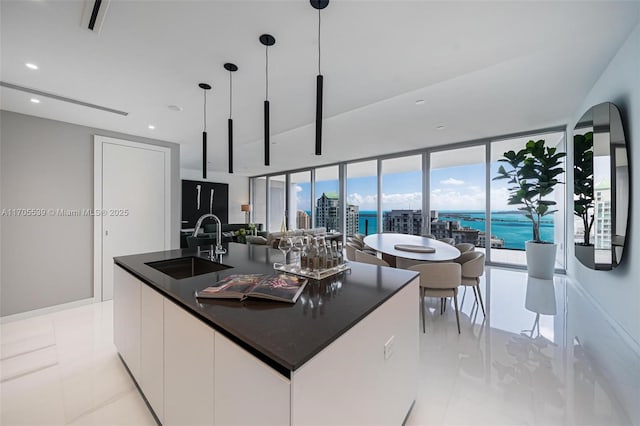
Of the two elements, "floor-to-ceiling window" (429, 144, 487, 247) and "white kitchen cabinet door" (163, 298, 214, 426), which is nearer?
"white kitchen cabinet door" (163, 298, 214, 426)

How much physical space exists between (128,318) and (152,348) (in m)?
0.58

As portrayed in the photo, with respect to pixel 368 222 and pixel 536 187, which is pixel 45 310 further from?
pixel 536 187

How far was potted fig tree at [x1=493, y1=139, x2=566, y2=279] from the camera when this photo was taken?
3969mm

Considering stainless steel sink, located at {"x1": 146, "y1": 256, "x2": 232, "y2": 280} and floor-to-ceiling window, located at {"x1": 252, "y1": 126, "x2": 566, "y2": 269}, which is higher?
floor-to-ceiling window, located at {"x1": 252, "y1": 126, "x2": 566, "y2": 269}

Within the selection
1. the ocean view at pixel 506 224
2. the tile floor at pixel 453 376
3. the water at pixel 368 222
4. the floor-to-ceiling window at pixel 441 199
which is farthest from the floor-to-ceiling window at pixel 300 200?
the tile floor at pixel 453 376

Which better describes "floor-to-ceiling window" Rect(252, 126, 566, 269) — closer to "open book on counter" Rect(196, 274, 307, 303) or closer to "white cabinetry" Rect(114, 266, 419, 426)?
"white cabinetry" Rect(114, 266, 419, 426)

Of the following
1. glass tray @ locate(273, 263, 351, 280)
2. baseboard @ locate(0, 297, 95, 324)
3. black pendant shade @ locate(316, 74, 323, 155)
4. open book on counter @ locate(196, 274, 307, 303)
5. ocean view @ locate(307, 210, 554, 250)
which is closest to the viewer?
open book on counter @ locate(196, 274, 307, 303)

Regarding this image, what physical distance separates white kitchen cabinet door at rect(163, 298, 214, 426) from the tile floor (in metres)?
0.64

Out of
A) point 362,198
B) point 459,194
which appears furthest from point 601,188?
point 362,198

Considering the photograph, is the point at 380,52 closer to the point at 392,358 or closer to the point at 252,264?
the point at 252,264

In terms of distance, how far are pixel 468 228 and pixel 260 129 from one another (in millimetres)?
4973

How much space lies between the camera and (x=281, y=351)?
2.35 ft

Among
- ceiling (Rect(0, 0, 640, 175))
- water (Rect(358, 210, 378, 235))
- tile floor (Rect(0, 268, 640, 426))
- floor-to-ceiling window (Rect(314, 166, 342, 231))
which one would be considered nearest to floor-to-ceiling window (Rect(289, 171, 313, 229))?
floor-to-ceiling window (Rect(314, 166, 342, 231))

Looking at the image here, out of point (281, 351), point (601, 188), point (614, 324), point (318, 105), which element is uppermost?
point (318, 105)
